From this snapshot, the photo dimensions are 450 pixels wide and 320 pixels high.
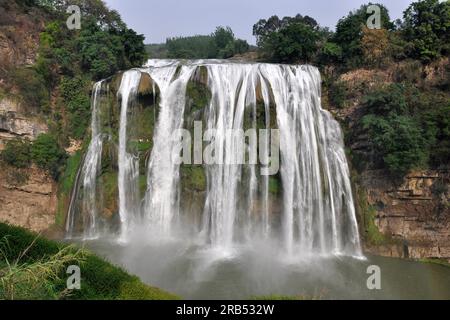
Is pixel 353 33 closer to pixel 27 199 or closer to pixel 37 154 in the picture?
pixel 37 154

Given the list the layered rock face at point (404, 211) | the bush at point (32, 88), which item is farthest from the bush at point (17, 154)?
the layered rock face at point (404, 211)

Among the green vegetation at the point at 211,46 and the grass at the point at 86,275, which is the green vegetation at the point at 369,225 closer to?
the grass at the point at 86,275

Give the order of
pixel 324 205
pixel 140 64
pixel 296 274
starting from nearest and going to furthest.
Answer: pixel 296 274 → pixel 324 205 → pixel 140 64

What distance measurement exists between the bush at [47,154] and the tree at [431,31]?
18.8 metres

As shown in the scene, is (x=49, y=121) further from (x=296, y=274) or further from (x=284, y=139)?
(x=296, y=274)

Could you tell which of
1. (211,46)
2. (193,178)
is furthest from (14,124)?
(211,46)

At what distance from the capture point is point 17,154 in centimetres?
1983

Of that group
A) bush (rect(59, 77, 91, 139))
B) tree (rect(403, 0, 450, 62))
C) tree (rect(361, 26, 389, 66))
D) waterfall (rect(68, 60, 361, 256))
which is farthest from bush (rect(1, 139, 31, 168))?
tree (rect(403, 0, 450, 62))

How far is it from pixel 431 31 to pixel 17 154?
21227 mm

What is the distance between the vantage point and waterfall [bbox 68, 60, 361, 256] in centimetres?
1812

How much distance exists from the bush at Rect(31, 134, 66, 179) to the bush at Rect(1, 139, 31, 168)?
0.90 ft
